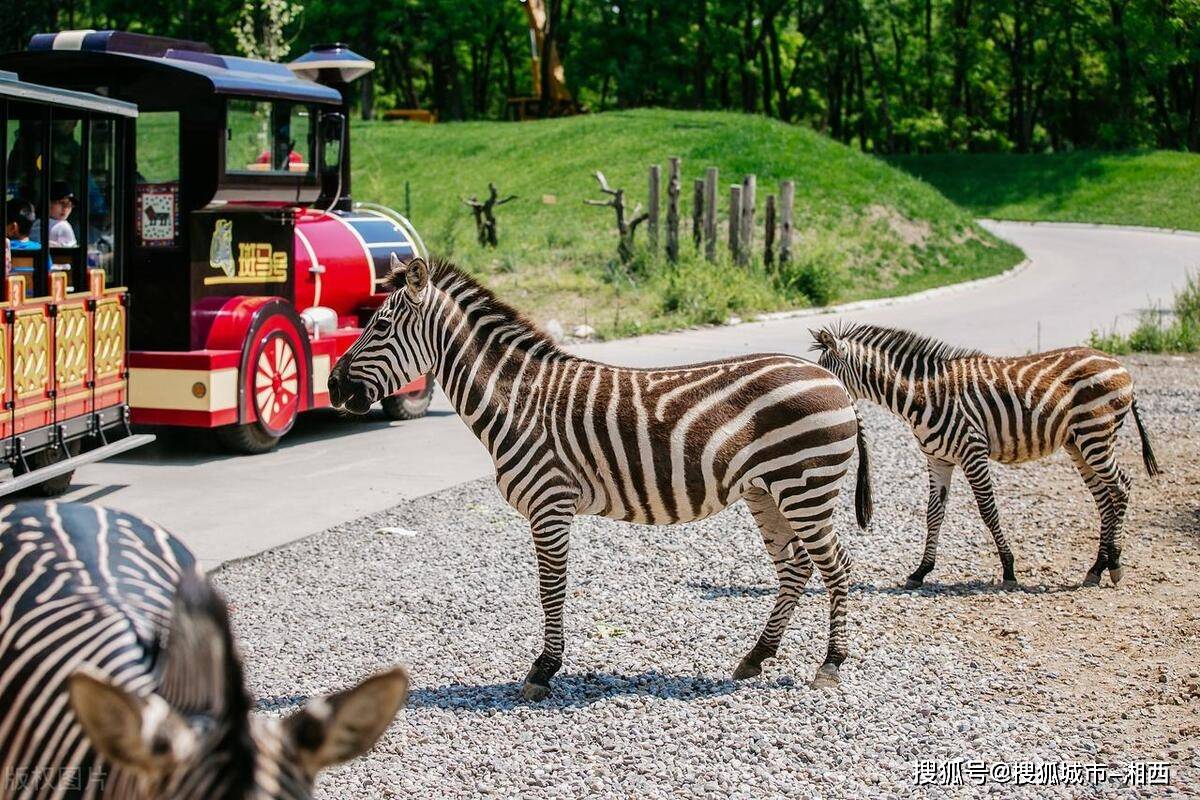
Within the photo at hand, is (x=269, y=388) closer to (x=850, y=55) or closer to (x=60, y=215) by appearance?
(x=60, y=215)

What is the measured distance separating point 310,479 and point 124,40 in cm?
393

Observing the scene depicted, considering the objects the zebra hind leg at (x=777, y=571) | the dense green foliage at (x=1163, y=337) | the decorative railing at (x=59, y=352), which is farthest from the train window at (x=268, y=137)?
the dense green foliage at (x=1163, y=337)

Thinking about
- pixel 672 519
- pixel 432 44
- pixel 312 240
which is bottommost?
pixel 672 519

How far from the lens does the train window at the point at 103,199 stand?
10.3 m

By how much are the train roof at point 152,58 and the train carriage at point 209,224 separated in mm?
15

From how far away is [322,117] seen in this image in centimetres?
1265

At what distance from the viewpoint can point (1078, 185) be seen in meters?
46.7

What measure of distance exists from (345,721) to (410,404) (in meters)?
11.7

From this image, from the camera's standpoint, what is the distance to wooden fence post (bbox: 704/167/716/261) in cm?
2425

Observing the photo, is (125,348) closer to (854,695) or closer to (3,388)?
(3,388)

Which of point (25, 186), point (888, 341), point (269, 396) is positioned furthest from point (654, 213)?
point (888, 341)

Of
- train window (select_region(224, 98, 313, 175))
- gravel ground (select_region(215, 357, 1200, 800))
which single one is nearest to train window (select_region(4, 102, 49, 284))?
train window (select_region(224, 98, 313, 175))

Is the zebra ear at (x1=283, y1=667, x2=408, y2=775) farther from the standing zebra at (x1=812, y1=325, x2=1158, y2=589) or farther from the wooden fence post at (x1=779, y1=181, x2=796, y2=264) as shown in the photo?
the wooden fence post at (x1=779, y1=181, x2=796, y2=264)

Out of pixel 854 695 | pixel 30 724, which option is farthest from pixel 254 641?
pixel 30 724
